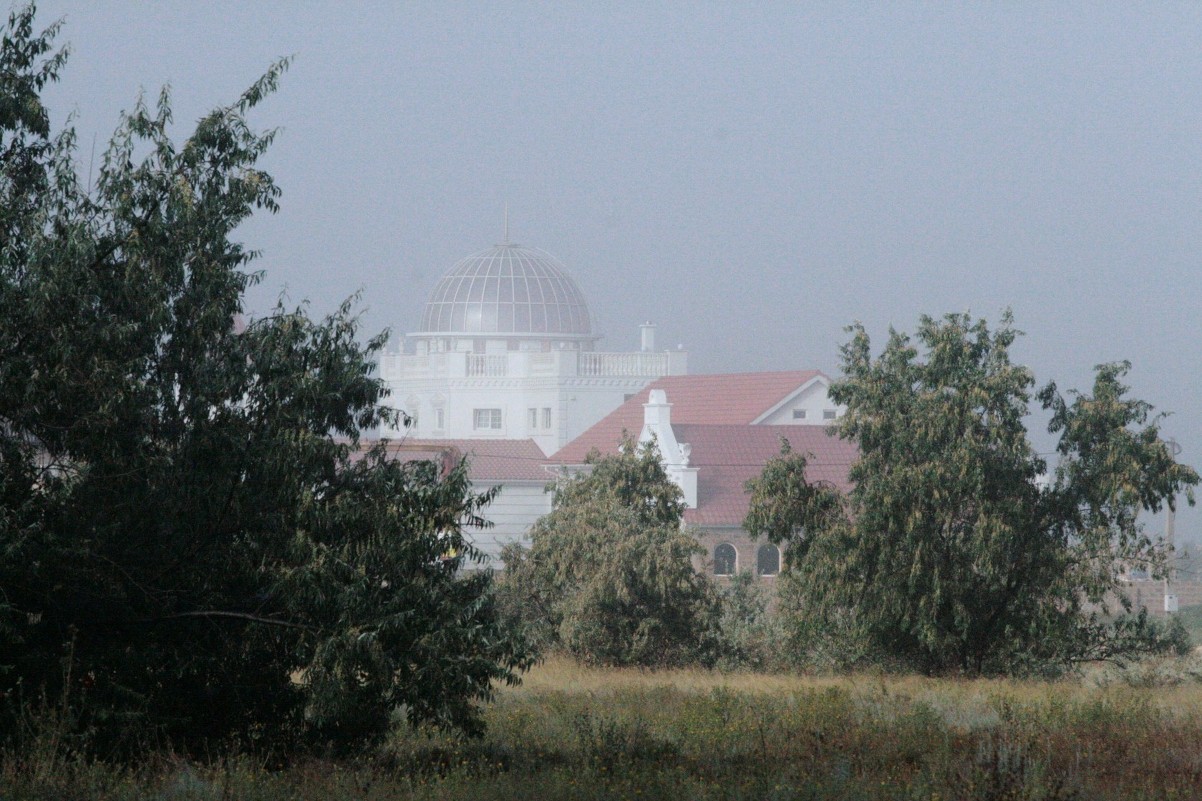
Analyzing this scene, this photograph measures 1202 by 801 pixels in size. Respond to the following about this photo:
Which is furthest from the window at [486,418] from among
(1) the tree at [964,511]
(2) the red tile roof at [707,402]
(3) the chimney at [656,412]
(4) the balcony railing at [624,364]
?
(1) the tree at [964,511]

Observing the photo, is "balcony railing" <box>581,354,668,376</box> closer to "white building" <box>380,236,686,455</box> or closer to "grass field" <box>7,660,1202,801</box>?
"white building" <box>380,236,686,455</box>

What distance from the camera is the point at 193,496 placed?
12031 mm

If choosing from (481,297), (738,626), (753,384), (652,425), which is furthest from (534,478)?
(738,626)

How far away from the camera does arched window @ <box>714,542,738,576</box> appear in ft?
219

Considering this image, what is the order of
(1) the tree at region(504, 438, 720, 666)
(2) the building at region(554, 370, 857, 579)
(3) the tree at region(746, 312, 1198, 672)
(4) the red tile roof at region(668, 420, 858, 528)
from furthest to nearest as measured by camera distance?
(4) the red tile roof at region(668, 420, 858, 528)
(2) the building at region(554, 370, 857, 579)
(1) the tree at region(504, 438, 720, 666)
(3) the tree at region(746, 312, 1198, 672)

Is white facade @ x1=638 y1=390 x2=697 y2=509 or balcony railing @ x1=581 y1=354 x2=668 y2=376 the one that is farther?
balcony railing @ x1=581 y1=354 x2=668 y2=376

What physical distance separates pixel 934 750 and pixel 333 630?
16.5ft

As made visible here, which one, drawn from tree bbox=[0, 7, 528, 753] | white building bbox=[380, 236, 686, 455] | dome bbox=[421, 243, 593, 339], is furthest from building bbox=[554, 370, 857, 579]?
tree bbox=[0, 7, 528, 753]

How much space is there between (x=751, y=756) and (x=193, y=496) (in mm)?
5022

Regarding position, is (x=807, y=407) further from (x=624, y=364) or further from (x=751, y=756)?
(x=751, y=756)

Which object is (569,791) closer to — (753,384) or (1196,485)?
(1196,485)

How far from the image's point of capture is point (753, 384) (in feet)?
309

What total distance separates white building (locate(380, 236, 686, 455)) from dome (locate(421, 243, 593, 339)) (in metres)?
0.08

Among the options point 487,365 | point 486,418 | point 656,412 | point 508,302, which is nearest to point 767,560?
point 656,412
